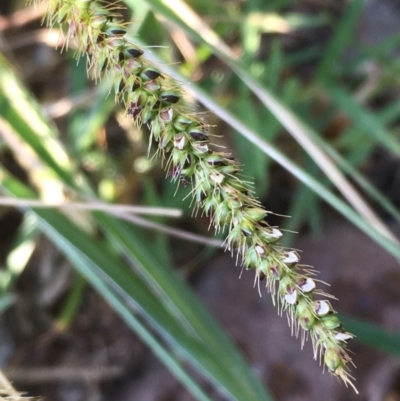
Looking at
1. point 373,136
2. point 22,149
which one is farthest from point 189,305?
point 373,136

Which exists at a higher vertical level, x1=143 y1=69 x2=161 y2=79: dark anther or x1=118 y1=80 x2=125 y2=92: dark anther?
x1=143 y1=69 x2=161 y2=79: dark anther

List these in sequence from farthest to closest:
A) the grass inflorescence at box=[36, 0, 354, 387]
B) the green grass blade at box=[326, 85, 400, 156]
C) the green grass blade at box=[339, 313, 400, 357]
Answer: the green grass blade at box=[326, 85, 400, 156] < the green grass blade at box=[339, 313, 400, 357] < the grass inflorescence at box=[36, 0, 354, 387]

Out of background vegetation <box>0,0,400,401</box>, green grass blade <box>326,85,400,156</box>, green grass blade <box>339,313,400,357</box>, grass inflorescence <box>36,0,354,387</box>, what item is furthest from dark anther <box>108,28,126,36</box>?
green grass blade <box>326,85,400,156</box>

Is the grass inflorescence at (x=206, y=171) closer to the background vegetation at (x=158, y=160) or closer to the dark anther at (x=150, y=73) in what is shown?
the dark anther at (x=150, y=73)

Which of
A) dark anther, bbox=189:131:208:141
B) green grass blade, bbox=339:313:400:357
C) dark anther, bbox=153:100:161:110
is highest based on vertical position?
dark anther, bbox=153:100:161:110

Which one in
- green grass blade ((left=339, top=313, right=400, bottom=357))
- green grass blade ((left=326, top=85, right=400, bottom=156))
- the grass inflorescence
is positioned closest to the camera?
the grass inflorescence

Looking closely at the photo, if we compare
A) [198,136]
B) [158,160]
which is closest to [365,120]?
[158,160]

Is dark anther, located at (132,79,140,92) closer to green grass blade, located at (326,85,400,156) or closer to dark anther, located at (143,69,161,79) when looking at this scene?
dark anther, located at (143,69,161,79)

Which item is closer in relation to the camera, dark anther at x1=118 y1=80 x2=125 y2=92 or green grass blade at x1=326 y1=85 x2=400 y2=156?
dark anther at x1=118 y1=80 x2=125 y2=92
